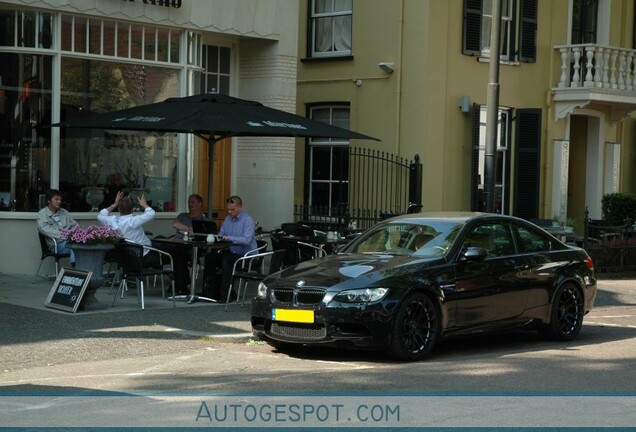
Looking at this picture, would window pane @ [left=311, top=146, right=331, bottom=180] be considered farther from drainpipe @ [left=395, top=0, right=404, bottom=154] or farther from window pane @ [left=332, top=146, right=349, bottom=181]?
drainpipe @ [left=395, top=0, right=404, bottom=154]

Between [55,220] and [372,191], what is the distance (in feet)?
27.6

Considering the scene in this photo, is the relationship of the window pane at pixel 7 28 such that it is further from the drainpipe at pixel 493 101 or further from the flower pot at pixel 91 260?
the drainpipe at pixel 493 101

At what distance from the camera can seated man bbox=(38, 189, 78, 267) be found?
17078 millimetres

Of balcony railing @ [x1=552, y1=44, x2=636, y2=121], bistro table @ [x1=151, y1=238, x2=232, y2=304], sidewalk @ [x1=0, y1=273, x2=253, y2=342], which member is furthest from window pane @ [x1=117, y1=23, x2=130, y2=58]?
balcony railing @ [x1=552, y1=44, x2=636, y2=121]

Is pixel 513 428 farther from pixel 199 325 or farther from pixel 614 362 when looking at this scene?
pixel 199 325

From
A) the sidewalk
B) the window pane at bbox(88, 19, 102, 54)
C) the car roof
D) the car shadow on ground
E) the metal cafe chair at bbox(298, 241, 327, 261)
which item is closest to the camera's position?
the car shadow on ground

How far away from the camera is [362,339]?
11234 millimetres

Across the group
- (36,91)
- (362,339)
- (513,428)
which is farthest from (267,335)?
(36,91)

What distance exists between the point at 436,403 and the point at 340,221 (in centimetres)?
1287

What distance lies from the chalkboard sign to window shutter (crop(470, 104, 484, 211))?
447 inches

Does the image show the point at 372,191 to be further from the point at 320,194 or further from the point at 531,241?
the point at 531,241

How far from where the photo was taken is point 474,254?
12.1 meters

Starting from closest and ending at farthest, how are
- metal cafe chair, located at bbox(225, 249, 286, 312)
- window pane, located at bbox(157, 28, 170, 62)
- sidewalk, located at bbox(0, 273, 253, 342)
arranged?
sidewalk, located at bbox(0, 273, 253, 342) < metal cafe chair, located at bbox(225, 249, 286, 312) < window pane, located at bbox(157, 28, 170, 62)

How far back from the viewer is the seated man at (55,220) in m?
17.1
